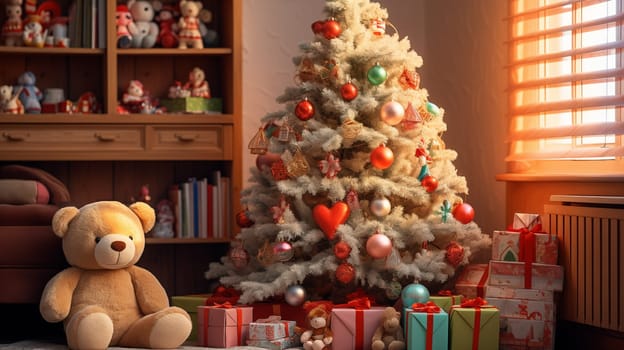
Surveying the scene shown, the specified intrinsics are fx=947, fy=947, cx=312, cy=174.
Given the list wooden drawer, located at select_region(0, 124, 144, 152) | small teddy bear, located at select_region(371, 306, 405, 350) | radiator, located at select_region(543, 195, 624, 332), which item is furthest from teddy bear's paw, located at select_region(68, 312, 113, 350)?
radiator, located at select_region(543, 195, 624, 332)

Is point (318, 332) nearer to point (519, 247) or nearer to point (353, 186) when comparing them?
point (353, 186)

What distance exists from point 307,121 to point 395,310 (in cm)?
71

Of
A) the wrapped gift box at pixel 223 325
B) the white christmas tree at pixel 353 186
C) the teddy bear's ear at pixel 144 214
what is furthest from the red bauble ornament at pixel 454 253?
the teddy bear's ear at pixel 144 214

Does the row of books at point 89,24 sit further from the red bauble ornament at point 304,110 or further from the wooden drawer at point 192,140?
the red bauble ornament at point 304,110

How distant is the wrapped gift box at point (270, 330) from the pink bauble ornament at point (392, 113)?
0.74 metres

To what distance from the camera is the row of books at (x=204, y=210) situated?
3832 mm

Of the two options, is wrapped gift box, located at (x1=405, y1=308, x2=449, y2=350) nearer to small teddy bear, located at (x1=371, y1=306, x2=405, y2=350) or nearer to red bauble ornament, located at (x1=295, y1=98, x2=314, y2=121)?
small teddy bear, located at (x1=371, y1=306, x2=405, y2=350)

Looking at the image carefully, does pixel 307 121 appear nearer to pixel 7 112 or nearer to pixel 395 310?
pixel 395 310

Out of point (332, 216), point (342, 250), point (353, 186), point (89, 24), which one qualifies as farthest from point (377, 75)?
point (89, 24)

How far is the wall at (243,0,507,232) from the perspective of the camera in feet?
11.9

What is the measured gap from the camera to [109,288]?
3.04 metres

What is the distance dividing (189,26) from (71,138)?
2.17 ft

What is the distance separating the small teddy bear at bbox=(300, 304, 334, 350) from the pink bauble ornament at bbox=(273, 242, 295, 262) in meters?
0.23

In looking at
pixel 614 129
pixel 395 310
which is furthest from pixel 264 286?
pixel 614 129
